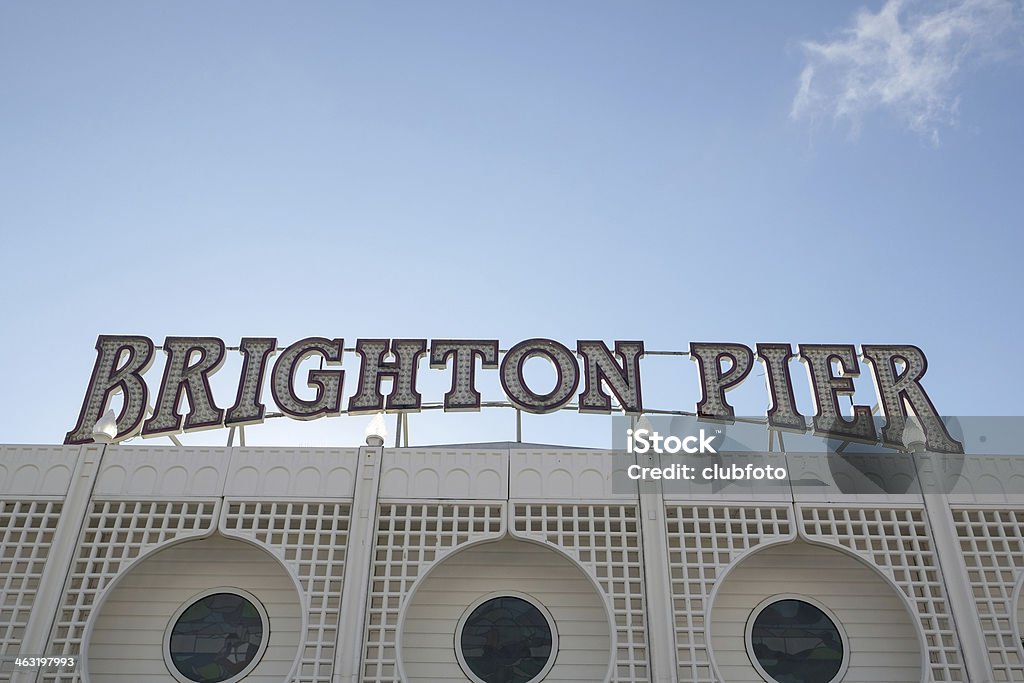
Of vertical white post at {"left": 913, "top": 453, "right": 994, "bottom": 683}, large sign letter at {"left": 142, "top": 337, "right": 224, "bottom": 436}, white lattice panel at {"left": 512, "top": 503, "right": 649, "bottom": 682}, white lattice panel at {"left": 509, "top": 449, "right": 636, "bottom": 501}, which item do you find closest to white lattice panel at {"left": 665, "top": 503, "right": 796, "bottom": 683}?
white lattice panel at {"left": 512, "top": 503, "right": 649, "bottom": 682}

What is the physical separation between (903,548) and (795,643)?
2.67 metres

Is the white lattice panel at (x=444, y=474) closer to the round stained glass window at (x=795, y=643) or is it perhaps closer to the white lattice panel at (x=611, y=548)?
the white lattice panel at (x=611, y=548)

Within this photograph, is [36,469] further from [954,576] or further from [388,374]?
[954,576]

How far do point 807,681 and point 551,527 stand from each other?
539 centimetres

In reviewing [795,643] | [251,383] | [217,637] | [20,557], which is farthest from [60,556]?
[795,643]

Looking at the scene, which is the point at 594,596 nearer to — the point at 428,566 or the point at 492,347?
the point at 428,566

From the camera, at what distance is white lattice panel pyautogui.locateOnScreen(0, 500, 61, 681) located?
15.4 metres

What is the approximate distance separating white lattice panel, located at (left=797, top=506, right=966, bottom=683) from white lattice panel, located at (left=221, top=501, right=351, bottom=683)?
8.73m

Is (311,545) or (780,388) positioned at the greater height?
(780,388)

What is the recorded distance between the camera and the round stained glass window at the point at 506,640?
53.2ft

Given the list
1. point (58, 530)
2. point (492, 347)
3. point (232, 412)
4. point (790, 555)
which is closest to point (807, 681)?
point (790, 555)

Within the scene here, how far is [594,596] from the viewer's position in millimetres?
16969

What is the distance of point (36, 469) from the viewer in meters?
17.1

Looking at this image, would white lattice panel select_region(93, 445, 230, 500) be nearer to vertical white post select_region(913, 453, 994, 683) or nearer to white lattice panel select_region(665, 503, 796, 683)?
white lattice panel select_region(665, 503, 796, 683)
